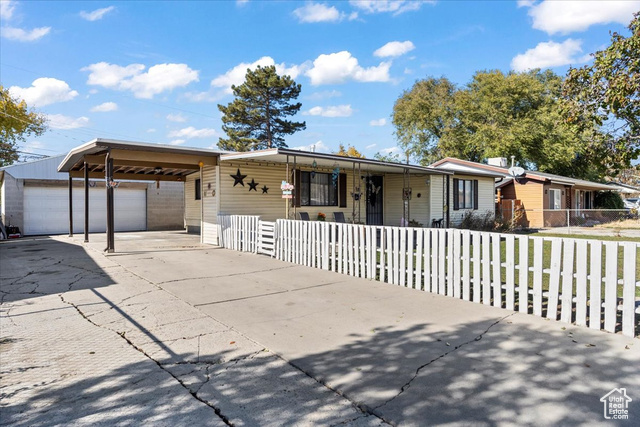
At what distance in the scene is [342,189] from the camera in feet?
52.3

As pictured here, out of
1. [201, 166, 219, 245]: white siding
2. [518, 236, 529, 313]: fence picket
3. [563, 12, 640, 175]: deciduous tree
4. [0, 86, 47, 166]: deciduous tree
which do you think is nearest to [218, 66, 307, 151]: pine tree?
[0, 86, 47, 166]: deciduous tree

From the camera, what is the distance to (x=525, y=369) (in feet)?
10.7

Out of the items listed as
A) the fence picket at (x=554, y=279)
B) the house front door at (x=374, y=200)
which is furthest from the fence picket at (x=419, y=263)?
the house front door at (x=374, y=200)

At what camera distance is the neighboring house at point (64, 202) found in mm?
16500

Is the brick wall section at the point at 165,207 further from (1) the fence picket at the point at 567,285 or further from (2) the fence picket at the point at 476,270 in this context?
(1) the fence picket at the point at 567,285

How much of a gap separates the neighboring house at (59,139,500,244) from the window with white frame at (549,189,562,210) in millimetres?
5454

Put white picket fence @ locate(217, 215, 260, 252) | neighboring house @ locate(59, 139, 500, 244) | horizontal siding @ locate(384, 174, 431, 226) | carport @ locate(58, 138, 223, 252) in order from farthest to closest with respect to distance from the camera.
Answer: horizontal siding @ locate(384, 174, 431, 226) < neighboring house @ locate(59, 139, 500, 244) < white picket fence @ locate(217, 215, 260, 252) < carport @ locate(58, 138, 223, 252)

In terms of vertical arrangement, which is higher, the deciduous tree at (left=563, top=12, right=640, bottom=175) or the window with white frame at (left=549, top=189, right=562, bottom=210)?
the deciduous tree at (left=563, top=12, right=640, bottom=175)

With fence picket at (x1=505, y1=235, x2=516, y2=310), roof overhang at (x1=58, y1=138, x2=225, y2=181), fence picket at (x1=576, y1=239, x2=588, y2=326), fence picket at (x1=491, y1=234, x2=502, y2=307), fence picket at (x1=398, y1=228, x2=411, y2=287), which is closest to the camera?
fence picket at (x1=576, y1=239, x2=588, y2=326)

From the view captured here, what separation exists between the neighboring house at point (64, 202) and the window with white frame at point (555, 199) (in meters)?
21.4

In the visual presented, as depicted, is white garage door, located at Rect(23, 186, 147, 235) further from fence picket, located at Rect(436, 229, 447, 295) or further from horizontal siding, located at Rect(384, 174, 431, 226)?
fence picket, located at Rect(436, 229, 447, 295)

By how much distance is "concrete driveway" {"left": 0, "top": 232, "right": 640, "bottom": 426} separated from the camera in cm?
267

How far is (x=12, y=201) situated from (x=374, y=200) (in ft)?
49.6

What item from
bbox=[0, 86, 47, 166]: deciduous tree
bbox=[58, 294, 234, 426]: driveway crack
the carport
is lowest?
bbox=[58, 294, 234, 426]: driveway crack
